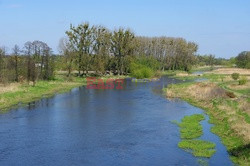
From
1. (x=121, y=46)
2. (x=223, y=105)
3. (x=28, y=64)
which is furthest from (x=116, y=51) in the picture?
(x=223, y=105)

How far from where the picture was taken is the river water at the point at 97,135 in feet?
82.2

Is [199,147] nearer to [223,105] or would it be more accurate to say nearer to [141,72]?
[223,105]

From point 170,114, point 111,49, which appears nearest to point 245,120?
point 170,114

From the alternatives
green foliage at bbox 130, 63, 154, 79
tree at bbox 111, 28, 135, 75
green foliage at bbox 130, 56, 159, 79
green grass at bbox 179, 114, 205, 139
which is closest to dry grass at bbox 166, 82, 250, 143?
green grass at bbox 179, 114, 205, 139

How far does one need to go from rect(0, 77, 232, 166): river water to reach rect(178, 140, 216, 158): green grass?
0.58 meters

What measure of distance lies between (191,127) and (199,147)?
8.02 metres

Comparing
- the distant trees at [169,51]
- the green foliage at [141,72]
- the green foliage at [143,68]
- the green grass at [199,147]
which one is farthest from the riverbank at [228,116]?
the distant trees at [169,51]

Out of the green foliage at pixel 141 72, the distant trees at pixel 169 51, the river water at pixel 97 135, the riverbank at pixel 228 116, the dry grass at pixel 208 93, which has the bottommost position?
the river water at pixel 97 135

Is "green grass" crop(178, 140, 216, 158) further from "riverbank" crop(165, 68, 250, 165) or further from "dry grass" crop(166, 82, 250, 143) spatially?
"dry grass" crop(166, 82, 250, 143)

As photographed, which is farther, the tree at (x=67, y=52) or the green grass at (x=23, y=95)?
the tree at (x=67, y=52)

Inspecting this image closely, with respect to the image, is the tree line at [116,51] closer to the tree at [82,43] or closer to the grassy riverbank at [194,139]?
the tree at [82,43]

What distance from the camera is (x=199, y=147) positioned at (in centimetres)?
2759

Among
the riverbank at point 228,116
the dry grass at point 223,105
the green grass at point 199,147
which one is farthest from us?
the dry grass at point 223,105

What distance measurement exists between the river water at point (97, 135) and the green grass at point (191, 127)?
0.70 meters
